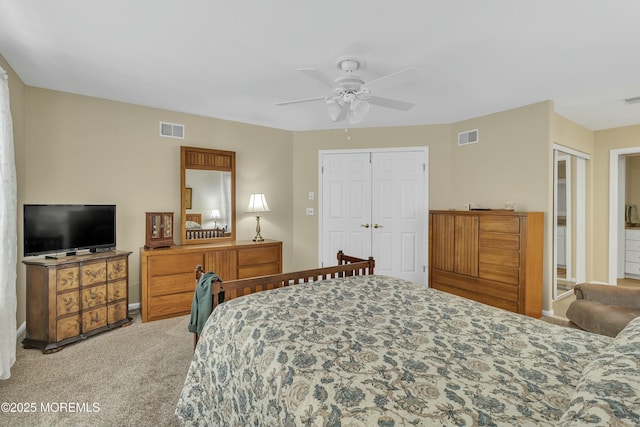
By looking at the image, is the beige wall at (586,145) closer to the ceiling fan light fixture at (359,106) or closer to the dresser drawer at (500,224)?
the dresser drawer at (500,224)

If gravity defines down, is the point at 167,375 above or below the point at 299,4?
below

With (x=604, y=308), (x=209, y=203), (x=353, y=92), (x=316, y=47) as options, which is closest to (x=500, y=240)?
(x=604, y=308)

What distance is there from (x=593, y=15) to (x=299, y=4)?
1.98 meters

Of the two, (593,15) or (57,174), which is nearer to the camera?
(593,15)

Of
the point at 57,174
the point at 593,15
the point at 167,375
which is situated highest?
the point at 593,15

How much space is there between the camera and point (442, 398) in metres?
1.07

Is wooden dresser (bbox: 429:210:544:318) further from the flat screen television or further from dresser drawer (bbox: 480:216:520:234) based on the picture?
the flat screen television

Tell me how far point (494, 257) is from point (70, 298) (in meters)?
4.58

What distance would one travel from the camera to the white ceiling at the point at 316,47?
2098 millimetres

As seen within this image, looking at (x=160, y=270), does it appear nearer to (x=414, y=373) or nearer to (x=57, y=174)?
(x=57, y=174)

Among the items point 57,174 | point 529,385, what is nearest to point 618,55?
point 529,385

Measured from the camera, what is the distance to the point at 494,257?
387 centimetres

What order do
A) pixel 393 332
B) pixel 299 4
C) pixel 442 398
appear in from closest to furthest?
pixel 442 398 < pixel 393 332 < pixel 299 4

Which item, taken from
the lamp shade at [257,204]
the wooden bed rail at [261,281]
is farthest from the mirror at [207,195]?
the wooden bed rail at [261,281]
